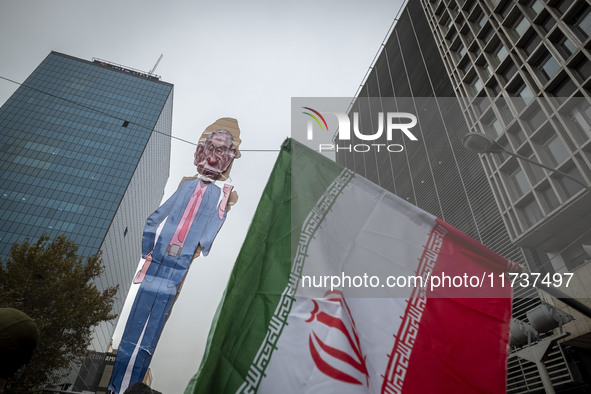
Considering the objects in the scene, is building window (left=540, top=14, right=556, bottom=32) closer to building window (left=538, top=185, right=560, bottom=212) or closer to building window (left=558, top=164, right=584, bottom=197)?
building window (left=558, top=164, right=584, bottom=197)

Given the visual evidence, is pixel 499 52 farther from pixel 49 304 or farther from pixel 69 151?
pixel 69 151

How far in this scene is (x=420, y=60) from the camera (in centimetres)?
2858

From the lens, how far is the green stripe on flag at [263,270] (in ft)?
7.75

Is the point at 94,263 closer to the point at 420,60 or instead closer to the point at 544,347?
the point at 544,347

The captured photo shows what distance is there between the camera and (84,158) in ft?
200

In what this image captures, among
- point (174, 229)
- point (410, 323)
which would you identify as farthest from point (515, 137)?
point (410, 323)

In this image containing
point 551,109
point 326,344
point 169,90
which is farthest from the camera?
point 169,90

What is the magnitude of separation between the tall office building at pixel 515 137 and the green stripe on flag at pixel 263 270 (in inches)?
429

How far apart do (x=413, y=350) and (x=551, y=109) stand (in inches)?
710

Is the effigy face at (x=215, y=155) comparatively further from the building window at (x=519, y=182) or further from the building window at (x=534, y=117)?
the building window at (x=534, y=117)

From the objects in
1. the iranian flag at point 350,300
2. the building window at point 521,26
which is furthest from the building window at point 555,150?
the iranian flag at point 350,300

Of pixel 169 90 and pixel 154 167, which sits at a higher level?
pixel 169 90

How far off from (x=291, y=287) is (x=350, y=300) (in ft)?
1.61

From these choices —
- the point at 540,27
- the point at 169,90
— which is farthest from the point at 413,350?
the point at 169,90
